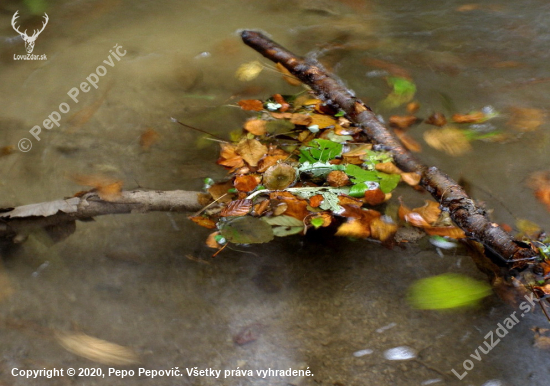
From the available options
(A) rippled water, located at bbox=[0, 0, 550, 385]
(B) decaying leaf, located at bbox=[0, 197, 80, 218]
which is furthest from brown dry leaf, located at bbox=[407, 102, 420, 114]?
(B) decaying leaf, located at bbox=[0, 197, 80, 218]

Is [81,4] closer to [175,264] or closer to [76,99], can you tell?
[76,99]

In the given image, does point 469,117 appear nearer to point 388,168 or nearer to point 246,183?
point 388,168

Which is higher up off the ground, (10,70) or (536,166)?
(536,166)

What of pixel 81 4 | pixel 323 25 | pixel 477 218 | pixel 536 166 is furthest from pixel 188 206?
pixel 81 4

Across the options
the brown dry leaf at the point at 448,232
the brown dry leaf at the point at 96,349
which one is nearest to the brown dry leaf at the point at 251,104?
the brown dry leaf at the point at 448,232

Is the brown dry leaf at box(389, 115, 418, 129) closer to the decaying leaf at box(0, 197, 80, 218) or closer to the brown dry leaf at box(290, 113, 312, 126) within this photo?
the brown dry leaf at box(290, 113, 312, 126)

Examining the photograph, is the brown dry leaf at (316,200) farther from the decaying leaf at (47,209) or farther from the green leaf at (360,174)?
the decaying leaf at (47,209)
